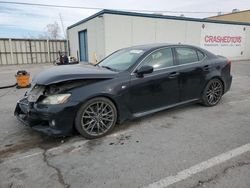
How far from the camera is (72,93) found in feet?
11.3

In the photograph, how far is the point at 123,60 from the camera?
14.8ft

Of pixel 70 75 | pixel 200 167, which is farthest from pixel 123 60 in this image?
pixel 200 167

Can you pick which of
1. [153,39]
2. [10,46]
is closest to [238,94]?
[153,39]

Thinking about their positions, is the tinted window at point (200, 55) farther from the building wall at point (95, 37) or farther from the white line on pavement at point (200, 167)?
the building wall at point (95, 37)

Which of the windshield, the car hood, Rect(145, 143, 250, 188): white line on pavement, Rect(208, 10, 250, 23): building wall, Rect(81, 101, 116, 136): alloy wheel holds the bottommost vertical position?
Rect(145, 143, 250, 188): white line on pavement

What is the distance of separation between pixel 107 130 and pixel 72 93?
89 centimetres

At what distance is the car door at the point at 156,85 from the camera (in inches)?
158

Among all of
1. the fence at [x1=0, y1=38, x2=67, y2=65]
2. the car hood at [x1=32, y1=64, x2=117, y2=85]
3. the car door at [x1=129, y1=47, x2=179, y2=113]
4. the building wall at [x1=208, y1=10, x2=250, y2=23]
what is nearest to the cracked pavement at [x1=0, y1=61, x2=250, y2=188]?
the car door at [x1=129, y1=47, x2=179, y2=113]

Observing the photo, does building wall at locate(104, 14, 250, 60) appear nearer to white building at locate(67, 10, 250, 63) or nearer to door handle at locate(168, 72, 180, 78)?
white building at locate(67, 10, 250, 63)

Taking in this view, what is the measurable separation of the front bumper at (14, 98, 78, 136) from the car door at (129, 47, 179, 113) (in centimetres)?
112

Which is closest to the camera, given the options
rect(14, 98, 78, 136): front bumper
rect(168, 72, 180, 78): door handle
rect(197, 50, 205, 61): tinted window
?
rect(14, 98, 78, 136): front bumper

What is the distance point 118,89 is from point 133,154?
116 centimetres

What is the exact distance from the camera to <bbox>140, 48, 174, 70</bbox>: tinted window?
4273 millimetres

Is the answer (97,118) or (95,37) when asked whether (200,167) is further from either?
(95,37)
